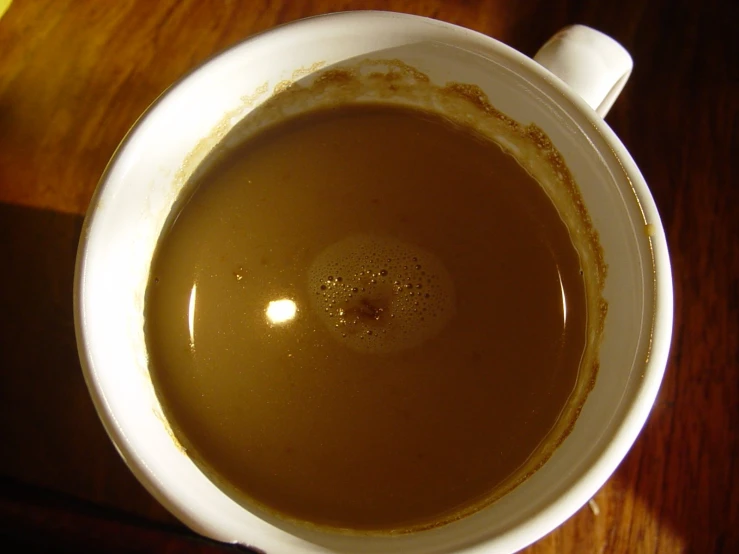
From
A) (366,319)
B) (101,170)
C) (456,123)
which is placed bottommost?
(366,319)

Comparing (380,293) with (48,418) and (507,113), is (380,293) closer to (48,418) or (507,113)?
(507,113)

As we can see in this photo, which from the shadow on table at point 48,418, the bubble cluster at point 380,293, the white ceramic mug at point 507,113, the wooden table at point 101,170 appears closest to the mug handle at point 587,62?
the white ceramic mug at point 507,113

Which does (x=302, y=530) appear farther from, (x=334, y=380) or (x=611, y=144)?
(x=611, y=144)

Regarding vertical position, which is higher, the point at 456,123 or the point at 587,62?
the point at 456,123

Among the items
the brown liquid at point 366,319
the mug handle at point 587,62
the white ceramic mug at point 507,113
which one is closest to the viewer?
the white ceramic mug at point 507,113

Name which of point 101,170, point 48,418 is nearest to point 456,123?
point 101,170

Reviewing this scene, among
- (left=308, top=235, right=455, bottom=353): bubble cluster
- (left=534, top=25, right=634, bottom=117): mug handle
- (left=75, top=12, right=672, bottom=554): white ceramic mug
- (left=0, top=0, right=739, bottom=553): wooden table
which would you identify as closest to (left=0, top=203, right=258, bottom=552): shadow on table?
(left=0, top=0, right=739, bottom=553): wooden table

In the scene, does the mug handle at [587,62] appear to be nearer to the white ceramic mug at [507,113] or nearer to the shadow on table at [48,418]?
the white ceramic mug at [507,113]
